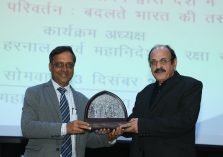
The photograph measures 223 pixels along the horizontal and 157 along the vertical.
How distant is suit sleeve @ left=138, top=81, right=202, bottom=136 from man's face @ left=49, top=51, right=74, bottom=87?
1.96ft

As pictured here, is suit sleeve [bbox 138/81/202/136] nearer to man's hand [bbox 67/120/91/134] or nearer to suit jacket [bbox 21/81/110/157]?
man's hand [bbox 67/120/91/134]

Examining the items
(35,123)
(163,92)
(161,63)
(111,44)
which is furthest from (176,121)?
(111,44)

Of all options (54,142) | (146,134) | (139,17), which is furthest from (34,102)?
(139,17)

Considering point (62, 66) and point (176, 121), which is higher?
point (62, 66)

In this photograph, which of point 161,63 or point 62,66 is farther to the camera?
point 62,66

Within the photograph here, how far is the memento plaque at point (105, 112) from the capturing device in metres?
2.90

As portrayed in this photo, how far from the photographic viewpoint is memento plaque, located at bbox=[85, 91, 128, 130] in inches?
114

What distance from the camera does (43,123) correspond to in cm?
292

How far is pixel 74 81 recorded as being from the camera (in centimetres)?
393

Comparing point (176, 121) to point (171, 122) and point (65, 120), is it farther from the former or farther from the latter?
point (65, 120)

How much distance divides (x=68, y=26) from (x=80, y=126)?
139 cm

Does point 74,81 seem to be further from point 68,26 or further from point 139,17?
point 139,17

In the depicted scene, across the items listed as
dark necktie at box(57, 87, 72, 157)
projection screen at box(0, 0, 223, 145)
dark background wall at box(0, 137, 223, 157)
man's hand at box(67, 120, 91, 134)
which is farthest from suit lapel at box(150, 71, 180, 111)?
dark background wall at box(0, 137, 223, 157)

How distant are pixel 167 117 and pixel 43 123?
787 millimetres
